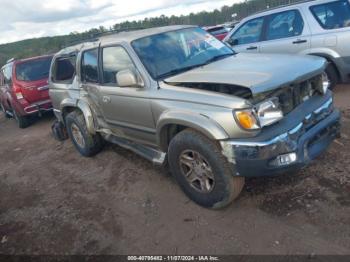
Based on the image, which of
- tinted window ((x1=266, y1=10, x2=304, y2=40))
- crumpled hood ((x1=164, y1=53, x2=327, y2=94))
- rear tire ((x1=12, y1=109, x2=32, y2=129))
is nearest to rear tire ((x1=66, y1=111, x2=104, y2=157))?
crumpled hood ((x1=164, y1=53, x2=327, y2=94))

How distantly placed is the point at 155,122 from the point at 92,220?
133 cm

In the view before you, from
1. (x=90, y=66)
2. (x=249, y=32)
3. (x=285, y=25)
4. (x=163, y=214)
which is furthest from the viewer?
(x=249, y=32)

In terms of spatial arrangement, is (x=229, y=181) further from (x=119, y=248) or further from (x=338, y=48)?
(x=338, y=48)

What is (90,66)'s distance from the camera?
197 inches

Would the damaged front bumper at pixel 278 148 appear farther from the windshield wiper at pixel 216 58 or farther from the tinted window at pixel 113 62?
the tinted window at pixel 113 62

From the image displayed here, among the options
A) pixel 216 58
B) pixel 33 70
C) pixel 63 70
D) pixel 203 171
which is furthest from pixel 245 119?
pixel 33 70

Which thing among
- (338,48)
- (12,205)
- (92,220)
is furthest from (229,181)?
(338,48)

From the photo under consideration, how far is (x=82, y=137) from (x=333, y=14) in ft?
16.1

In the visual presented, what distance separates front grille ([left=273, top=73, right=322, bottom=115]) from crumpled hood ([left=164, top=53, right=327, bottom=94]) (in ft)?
0.42

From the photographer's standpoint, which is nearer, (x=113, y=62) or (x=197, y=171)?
(x=197, y=171)

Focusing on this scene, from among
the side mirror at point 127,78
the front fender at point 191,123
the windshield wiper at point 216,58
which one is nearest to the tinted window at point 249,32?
the windshield wiper at point 216,58

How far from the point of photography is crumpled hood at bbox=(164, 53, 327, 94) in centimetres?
317

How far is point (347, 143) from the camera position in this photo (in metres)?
4.47

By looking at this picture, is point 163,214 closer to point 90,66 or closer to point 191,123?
point 191,123
